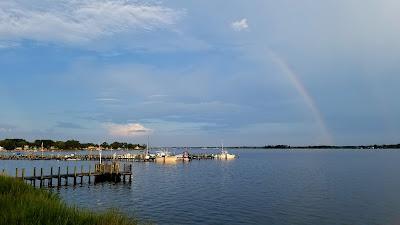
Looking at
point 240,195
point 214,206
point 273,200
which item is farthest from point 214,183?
point 214,206

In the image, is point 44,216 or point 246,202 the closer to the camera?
point 44,216

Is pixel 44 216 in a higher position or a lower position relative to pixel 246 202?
higher

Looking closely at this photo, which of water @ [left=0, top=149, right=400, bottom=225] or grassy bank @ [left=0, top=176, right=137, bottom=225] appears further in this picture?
water @ [left=0, top=149, right=400, bottom=225]

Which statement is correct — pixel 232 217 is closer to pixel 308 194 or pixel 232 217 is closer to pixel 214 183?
pixel 308 194

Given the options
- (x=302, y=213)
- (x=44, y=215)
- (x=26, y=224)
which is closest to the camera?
(x=26, y=224)

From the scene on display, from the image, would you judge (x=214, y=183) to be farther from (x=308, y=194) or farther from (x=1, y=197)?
(x=1, y=197)

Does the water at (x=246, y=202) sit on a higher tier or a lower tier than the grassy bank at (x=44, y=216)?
lower

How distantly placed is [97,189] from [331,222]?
34.7 meters

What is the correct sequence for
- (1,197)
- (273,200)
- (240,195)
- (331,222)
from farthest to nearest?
(240,195), (273,200), (331,222), (1,197)

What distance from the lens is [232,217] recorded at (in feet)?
123

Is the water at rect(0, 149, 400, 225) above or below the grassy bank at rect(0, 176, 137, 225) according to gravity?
below

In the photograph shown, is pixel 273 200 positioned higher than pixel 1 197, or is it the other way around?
pixel 1 197

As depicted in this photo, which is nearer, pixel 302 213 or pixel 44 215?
pixel 44 215

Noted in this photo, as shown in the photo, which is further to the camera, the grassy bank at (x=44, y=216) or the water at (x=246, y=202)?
the water at (x=246, y=202)
